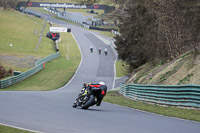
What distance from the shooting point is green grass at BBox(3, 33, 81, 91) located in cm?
4357

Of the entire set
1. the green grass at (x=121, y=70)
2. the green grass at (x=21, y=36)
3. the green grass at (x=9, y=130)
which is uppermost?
the green grass at (x=9, y=130)

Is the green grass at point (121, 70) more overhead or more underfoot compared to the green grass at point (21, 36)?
more underfoot

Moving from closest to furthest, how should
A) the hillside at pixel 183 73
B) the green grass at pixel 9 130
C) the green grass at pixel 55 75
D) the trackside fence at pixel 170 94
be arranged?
1. the green grass at pixel 9 130
2. the trackside fence at pixel 170 94
3. the hillside at pixel 183 73
4. the green grass at pixel 55 75

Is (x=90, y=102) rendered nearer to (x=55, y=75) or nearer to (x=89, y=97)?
(x=89, y=97)

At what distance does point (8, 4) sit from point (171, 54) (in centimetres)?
9859

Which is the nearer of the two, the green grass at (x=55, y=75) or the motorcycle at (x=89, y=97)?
the motorcycle at (x=89, y=97)

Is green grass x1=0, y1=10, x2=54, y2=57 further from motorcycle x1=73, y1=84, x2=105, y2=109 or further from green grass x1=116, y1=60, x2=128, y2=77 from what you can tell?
motorcycle x1=73, y1=84, x2=105, y2=109

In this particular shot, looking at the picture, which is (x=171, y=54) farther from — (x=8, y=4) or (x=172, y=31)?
(x=8, y=4)

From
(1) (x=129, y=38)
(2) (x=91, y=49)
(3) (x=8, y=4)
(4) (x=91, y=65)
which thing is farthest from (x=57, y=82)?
(3) (x=8, y=4)

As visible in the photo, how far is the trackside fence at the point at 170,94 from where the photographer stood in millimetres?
16953

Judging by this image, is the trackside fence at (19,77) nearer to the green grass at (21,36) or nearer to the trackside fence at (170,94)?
the green grass at (21,36)

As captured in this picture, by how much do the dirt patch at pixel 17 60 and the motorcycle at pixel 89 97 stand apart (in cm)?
3865

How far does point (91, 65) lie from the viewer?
63.2 meters

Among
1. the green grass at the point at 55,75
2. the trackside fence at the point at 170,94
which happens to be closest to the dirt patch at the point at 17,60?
the green grass at the point at 55,75
